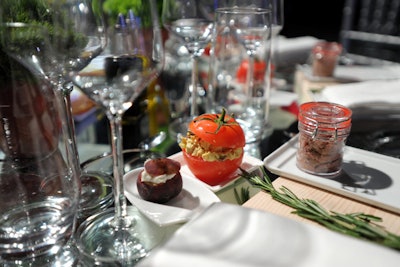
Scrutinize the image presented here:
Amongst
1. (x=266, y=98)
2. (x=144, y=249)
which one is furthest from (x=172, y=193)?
(x=266, y=98)

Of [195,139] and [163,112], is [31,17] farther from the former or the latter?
[163,112]

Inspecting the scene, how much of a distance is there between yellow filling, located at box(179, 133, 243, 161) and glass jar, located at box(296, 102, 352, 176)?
100 millimetres

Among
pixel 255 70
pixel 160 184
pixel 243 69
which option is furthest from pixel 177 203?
pixel 243 69

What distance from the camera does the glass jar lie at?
548 mm

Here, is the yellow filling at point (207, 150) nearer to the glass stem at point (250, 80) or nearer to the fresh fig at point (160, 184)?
the fresh fig at point (160, 184)

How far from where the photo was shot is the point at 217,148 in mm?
566

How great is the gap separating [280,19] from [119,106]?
1.81 feet

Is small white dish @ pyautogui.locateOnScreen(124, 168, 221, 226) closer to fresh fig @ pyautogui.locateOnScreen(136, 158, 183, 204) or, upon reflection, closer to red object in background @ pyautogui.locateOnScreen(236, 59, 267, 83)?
fresh fig @ pyautogui.locateOnScreen(136, 158, 183, 204)

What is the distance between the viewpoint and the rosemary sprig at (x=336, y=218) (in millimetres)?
396

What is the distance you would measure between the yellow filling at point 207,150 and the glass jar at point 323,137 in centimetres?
10

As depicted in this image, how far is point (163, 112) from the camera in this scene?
0.92 metres

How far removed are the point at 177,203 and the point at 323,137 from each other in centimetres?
23

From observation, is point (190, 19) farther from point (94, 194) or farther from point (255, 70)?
point (94, 194)

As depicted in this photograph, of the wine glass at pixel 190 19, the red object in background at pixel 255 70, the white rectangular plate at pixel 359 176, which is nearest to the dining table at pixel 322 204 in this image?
the white rectangular plate at pixel 359 176
